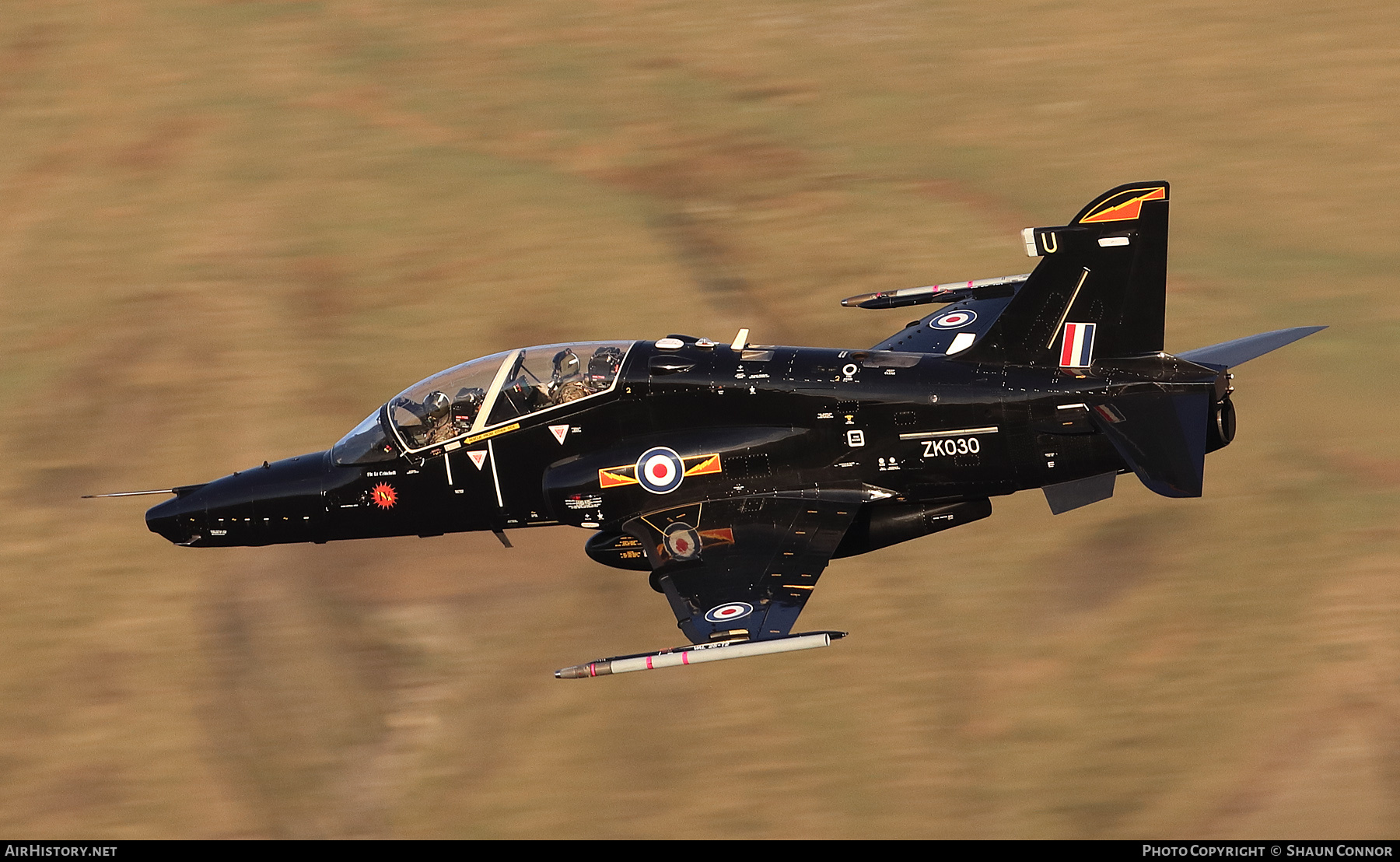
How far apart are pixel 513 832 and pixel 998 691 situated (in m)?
6.33

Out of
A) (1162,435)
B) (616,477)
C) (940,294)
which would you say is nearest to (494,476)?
Result: (616,477)

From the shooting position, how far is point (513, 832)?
57.0ft

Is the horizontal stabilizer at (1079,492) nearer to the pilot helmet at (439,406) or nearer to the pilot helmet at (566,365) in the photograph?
the pilot helmet at (566,365)

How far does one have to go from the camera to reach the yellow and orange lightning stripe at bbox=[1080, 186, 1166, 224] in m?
18.1

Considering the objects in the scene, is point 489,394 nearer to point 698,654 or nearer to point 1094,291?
point 698,654

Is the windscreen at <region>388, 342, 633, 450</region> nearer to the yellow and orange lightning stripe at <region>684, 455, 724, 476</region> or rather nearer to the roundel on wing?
the yellow and orange lightning stripe at <region>684, 455, 724, 476</region>

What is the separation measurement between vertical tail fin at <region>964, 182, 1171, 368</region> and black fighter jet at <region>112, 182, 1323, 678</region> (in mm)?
24

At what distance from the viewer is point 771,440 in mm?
18906

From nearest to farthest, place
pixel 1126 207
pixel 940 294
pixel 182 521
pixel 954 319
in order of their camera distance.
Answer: pixel 1126 207, pixel 182 521, pixel 954 319, pixel 940 294

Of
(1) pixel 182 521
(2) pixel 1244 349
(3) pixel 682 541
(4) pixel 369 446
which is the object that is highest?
(2) pixel 1244 349

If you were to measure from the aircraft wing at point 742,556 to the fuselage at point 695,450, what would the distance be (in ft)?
1.00

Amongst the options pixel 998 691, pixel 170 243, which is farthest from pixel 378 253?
pixel 998 691

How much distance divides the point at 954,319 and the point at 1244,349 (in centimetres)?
446
